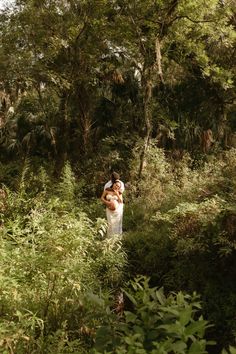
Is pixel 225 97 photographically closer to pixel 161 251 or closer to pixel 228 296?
pixel 161 251

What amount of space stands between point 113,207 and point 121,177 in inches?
204

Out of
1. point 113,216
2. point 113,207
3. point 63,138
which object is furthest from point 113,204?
point 63,138

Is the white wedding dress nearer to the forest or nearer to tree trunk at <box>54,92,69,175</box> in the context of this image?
the forest

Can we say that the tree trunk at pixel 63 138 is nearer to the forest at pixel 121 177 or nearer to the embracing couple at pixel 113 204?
the forest at pixel 121 177

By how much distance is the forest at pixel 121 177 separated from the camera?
181 inches

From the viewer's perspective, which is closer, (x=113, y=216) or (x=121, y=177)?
(x=113, y=216)

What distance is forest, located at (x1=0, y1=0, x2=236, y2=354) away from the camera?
4.59 metres

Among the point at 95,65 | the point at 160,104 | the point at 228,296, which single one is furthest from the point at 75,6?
the point at 228,296

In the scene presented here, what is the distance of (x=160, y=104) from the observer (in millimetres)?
15547

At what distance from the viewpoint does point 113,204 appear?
28.5ft

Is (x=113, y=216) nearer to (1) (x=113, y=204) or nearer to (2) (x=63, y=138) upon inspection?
(1) (x=113, y=204)

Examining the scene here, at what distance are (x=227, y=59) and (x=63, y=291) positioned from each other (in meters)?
12.5

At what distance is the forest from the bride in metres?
0.25

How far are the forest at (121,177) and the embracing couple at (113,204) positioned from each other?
0.84 feet
